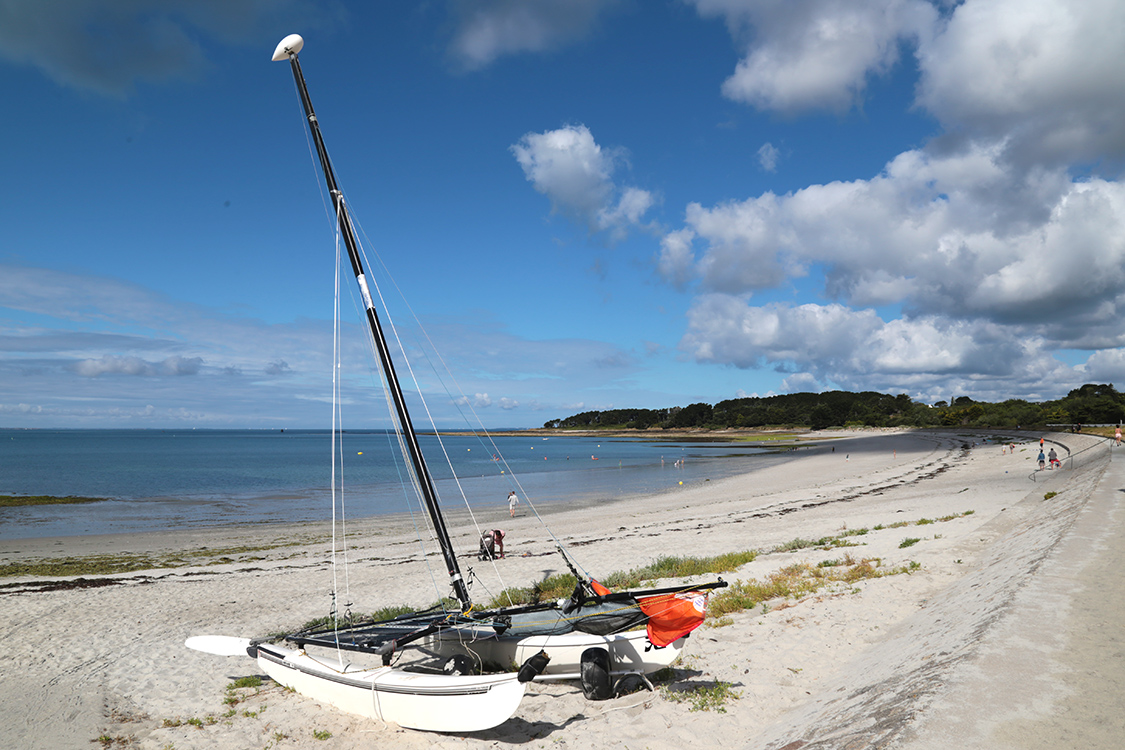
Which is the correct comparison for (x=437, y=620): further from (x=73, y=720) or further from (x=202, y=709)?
(x=73, y=720)

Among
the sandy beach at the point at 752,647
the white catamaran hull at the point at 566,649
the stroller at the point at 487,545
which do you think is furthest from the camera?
the stroller at the point at 487,545

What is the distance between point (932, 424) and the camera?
132625 millimetres

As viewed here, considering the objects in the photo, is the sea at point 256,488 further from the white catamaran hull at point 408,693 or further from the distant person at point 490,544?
the white catamaran hull at point 408,693

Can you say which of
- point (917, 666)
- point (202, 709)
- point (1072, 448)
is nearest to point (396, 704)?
point (202, 709)

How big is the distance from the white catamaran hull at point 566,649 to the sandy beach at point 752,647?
35cm

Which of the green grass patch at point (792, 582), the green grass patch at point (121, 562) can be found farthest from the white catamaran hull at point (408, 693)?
the green grass patch at point (121, 562)

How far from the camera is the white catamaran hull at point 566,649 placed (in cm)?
810

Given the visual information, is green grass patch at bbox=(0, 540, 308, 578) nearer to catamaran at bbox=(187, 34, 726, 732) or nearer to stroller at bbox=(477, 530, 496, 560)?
stroller at bbox=(477, 530, 496, 560)

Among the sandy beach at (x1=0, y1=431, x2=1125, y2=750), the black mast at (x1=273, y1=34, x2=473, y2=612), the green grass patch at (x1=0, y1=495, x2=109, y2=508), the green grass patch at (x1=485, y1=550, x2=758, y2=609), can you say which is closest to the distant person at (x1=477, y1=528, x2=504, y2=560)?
the sandy beach at (x1=0, y1=431, x2=1125, y2=750)

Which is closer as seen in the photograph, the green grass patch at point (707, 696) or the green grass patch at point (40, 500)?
the green grass patch at point (707, 696)

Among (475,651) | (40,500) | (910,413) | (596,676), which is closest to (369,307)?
(475,651)

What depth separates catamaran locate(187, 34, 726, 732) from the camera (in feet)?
23.9

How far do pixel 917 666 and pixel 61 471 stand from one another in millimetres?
79819

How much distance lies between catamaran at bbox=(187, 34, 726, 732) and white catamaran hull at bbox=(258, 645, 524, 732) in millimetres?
14
